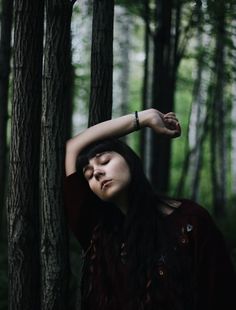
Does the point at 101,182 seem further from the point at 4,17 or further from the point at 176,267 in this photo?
the point at 4,17

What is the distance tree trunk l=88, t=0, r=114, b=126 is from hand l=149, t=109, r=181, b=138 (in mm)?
522

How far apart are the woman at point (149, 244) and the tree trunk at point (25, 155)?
470 millimetres

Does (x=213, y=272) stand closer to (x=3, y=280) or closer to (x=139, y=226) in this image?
(x=139, y=226)

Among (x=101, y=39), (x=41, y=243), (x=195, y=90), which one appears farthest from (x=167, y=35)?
(x=41, y=243)

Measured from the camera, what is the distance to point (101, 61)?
3449 millimetres

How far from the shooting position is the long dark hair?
287 cm

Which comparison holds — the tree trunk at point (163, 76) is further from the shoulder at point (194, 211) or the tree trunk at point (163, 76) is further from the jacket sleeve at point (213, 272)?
the jacket sleeve at point (213, 272)

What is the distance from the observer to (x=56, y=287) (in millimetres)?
3314

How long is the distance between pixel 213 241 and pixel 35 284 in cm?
117

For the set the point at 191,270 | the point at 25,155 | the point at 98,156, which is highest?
the point at 98,156

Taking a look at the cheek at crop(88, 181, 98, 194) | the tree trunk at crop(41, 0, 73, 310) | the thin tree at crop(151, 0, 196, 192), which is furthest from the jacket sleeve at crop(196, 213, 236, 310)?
the thin tree at crop(151, 0, 196, 192)

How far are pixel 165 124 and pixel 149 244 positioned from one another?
62 centimetres

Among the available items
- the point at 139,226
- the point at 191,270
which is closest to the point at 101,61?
the point at 139,226

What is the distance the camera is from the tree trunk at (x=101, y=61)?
3449mm
